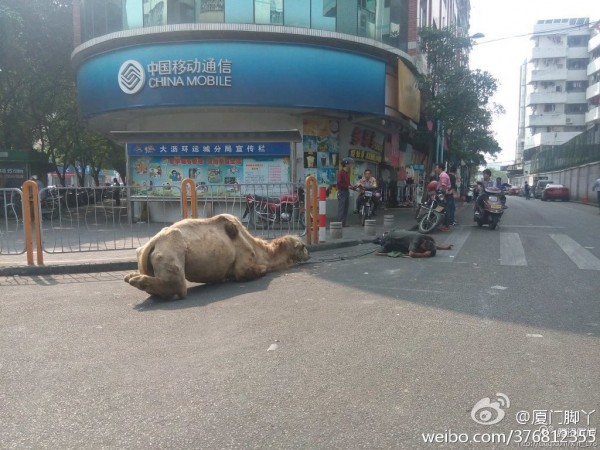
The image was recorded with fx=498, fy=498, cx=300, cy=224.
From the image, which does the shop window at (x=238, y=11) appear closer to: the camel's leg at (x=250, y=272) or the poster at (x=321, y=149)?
the poster at (x=321, y=149)

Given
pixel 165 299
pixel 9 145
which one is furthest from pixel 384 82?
pixel 9 145

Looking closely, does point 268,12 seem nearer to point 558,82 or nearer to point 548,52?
point 548,52

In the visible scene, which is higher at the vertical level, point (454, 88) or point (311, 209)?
point (454, 88)

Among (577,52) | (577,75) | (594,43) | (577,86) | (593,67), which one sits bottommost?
(577,86)

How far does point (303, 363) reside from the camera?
12.9ft

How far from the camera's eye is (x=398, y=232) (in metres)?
9.49

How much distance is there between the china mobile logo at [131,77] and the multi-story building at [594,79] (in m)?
53.3

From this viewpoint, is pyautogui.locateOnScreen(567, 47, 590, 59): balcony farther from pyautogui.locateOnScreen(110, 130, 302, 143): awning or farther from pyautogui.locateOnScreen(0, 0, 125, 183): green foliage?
pyautogui.locateOnScreen(110, 130, 302, 143): awning

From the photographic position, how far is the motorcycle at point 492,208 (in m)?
13.6

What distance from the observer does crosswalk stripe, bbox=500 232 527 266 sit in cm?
838

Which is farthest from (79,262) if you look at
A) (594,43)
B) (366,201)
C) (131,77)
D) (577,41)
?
(577,41)

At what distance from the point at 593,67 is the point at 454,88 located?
50135 millimetres

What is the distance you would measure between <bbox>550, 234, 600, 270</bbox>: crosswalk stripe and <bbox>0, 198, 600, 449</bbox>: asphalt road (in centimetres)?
139

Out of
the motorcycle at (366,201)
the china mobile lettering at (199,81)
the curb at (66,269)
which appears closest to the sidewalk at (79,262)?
the curb at (66,269)
